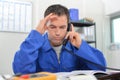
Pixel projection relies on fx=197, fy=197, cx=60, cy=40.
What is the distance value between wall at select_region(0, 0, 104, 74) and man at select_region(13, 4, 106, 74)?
133cm

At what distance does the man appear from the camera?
1.08 m

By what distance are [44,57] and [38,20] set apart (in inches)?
59.3

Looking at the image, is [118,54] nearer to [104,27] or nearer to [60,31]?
[104,27]

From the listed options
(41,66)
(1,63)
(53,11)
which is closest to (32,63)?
(41,66)

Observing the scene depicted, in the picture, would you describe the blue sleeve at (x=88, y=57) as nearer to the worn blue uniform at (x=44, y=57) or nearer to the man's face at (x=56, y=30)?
the worn blue uniform at (x=44, y=57)

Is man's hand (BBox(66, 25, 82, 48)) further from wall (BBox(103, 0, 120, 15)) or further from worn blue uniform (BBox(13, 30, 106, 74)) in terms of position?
wall (BBox(103, 0, 120, 15))

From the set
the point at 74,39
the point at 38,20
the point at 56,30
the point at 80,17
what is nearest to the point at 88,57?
the point at 74,39

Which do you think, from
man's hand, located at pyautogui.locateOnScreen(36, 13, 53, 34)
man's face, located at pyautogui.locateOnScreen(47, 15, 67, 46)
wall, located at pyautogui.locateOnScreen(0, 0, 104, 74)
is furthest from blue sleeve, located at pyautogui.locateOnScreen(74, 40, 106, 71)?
wall, located at pyautogui.locateOnScreen(0, 0, 104, 74)

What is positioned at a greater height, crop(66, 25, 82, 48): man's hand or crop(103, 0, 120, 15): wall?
crop(103, 0, 120, 15): wall

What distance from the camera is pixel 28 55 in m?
1.06

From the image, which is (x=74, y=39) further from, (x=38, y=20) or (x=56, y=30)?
(x=38, y=20)

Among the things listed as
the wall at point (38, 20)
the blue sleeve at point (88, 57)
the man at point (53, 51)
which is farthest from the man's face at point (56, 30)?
the wall at point (38, 20)

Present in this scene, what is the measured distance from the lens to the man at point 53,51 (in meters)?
1.08

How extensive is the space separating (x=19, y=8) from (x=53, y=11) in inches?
54.6
